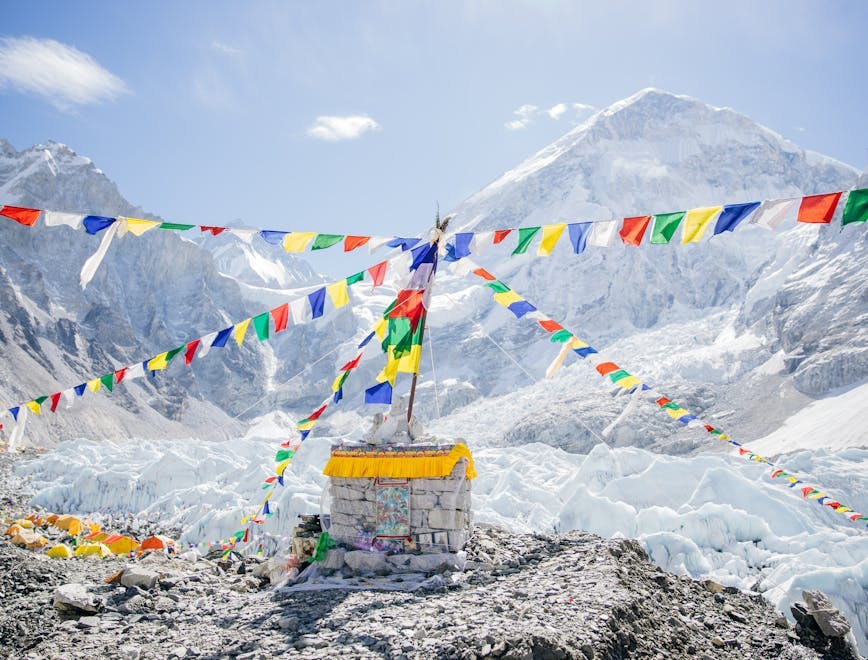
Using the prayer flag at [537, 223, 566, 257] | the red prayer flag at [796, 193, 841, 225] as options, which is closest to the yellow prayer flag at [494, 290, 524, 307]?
the prayer flag at [537, 223, 566, 257]

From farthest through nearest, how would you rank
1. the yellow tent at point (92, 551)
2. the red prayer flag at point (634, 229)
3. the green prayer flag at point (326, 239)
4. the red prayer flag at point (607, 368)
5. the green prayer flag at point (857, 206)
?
the yellow tent at point (92, 551), the green prayer flag at point (326, 239), the red prayer flag at point (607, 368), the red prayer flag at point (634, 229), the green prayer flag at point (857, 206)

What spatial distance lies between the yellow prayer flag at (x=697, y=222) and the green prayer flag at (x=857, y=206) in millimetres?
1718

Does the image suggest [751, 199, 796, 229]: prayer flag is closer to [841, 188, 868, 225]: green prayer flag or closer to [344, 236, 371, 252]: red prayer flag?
[841, 188, 868, 225]: green prayer flag

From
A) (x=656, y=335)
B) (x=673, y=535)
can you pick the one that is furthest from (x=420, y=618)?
(x=656, y=335)

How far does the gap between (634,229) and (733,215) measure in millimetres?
1364

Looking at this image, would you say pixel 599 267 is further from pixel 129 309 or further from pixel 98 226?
pixel 98 226

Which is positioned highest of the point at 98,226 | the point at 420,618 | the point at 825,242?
the point at 825,242

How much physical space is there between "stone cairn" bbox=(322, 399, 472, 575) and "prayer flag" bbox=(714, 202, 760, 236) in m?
4.80

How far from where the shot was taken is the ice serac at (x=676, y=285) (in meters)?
65.7

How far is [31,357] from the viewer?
247 feet

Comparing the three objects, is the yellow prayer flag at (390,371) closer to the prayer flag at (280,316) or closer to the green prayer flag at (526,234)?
the prayer flag at (280,316)

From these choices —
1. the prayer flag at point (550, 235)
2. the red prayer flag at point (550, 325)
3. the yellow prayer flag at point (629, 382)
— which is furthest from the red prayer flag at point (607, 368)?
the prayer flag at point (550, 235)

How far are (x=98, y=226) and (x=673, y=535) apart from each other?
15.2 meters

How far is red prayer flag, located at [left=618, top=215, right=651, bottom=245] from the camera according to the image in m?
8.88
